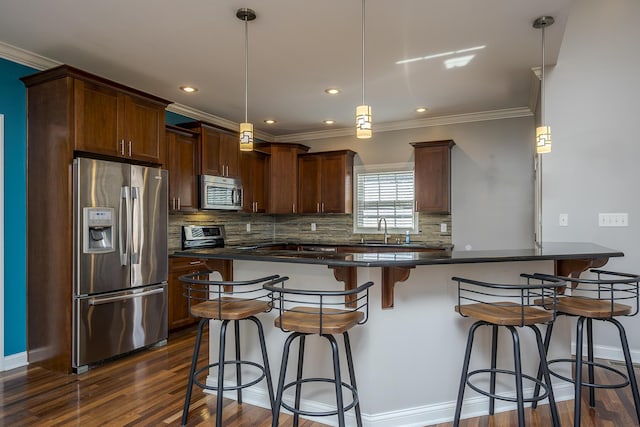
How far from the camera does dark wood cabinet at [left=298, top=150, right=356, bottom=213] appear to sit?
18.7 ft

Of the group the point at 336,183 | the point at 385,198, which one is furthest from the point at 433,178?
the point at 336,183

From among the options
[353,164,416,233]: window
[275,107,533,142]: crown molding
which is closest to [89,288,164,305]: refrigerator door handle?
[353,164,416,233]: window

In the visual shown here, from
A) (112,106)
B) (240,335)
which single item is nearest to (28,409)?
(240,335)

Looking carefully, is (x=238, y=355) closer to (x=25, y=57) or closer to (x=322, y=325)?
(x=322, y=325)

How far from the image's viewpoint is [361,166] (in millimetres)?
5883

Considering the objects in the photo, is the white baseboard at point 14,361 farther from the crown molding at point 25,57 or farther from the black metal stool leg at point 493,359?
the black metal stool leg at point 493,359

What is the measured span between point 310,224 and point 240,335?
3731 mm

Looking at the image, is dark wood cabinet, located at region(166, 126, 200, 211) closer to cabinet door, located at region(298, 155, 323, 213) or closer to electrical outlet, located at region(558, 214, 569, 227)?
cabinet door, located at region(298, 155, 323, 213)

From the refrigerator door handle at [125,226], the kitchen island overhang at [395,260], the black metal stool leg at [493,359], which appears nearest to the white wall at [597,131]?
the kitchen island overhang at [395,260]

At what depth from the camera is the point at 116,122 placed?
3.38 m

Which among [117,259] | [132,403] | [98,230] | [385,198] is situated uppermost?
[385,198]

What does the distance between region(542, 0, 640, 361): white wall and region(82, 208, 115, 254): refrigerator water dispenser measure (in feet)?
12.1

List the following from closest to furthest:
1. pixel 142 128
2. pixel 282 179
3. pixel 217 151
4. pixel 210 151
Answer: pixel 142 128
pixel 210 151
pixel 217 151
pixel 282 179

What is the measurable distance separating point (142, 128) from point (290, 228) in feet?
10.5
